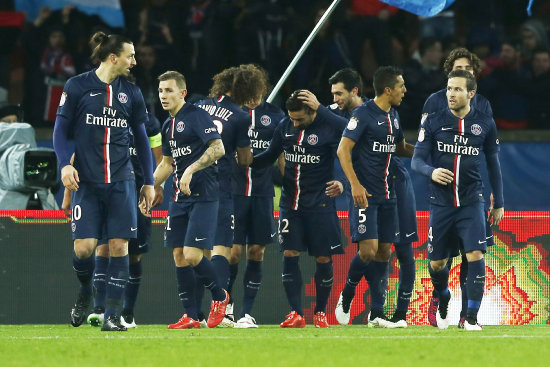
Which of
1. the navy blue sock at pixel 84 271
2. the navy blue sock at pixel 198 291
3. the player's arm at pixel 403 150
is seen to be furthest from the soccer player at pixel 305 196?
the navy blue sock at pixel 84 271

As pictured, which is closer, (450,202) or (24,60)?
(450,202)

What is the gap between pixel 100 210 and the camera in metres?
8.98

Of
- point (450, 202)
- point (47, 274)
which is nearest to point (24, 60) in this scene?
point (47, 274)

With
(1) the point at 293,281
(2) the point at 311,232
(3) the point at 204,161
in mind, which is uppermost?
(3) the point at 204,161

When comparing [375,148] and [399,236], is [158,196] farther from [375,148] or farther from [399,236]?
[399,236]

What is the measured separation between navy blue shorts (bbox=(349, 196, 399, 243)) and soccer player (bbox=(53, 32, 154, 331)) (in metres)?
2.02

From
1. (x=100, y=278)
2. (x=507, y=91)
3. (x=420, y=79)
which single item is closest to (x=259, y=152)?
(x=100, y=278)

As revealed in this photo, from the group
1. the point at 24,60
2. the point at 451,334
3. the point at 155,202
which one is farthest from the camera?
the point at 24,60

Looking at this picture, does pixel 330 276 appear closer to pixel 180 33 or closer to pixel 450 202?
pixel 450 202

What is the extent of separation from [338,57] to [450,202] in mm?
6691

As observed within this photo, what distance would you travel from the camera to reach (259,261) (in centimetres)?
1031

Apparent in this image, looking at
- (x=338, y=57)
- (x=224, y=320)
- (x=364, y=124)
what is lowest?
(x=224, y=320)

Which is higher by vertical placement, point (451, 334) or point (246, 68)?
point (246, 68)

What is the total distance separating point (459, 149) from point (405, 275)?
4.57 ft
